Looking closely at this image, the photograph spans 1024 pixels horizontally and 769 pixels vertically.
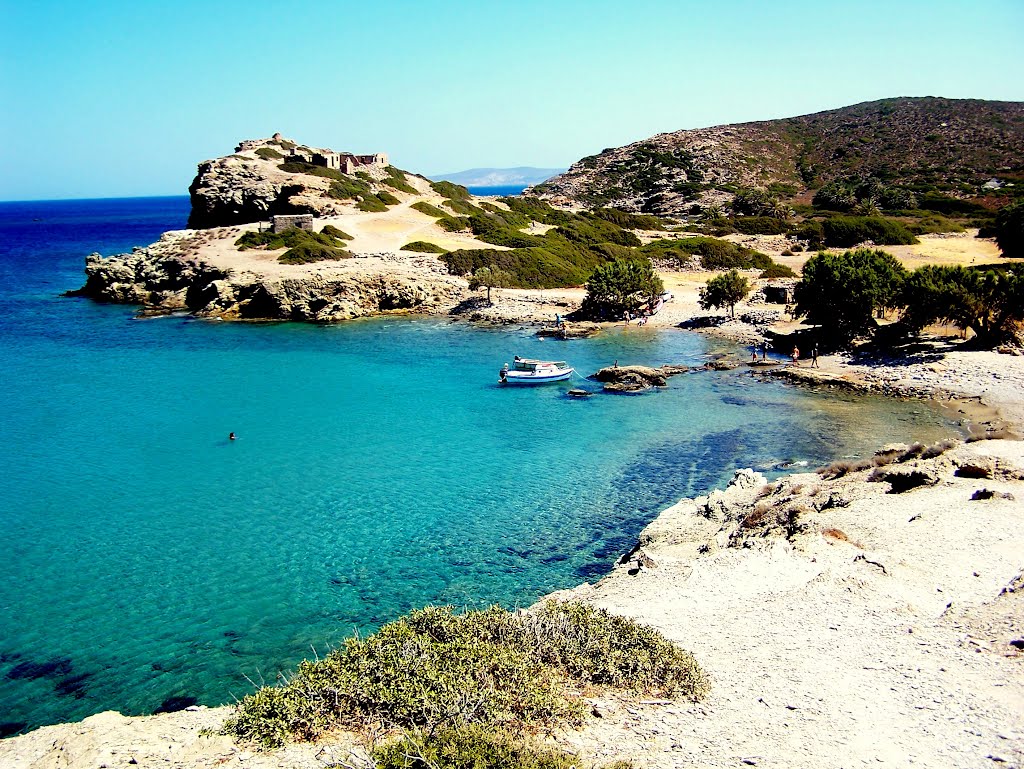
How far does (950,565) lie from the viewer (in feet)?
52.3

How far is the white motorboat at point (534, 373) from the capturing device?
38.4m

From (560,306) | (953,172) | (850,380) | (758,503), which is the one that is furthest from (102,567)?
(953,172)

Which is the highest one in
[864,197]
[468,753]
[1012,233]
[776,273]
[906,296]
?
[864,197]

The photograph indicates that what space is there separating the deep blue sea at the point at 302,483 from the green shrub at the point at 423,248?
2018cm

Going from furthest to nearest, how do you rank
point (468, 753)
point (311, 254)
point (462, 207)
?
point (462, 207)
point (311, 254)
point (468, 753)

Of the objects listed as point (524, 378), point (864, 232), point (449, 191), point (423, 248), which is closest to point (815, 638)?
point (524, 378)

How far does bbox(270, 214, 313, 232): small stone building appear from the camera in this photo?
69.7 meters

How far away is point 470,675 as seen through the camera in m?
10.8

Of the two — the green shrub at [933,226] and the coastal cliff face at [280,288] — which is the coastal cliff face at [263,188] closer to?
the coastal cliff face at [280,288]

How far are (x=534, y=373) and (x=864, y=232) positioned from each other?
166ft

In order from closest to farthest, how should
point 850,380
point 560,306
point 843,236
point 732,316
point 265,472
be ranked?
point 265,472, point 850,380, point 732,316, point 560,306, point 843,236

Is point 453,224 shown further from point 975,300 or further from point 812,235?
point 975,300

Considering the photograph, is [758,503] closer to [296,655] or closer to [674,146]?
[296,655]

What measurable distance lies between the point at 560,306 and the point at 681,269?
61.3 ft
